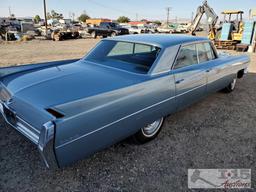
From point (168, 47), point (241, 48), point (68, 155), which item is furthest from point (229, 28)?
point (68, 155)

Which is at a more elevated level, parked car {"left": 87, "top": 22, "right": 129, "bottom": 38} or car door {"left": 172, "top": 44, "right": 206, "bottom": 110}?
parked car {"left": 87, "top": 22, "right": 129, "bottom": 38}

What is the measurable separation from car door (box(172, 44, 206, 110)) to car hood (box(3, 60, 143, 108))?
0.79 m

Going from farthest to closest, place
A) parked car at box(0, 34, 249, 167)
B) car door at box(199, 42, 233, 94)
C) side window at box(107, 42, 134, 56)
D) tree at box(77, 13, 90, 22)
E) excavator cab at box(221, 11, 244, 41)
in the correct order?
tree at box(77, 13, 90, 22)
excavator cab at box(221, 11, 244, 41)
car door at box(199, 42, 233, 94)
side window at box(107, 42, 134, 56)
parked car at box(0, 34, 249, 167)

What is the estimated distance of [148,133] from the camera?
2.90 m

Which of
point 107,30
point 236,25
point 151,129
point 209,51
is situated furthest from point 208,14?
point 151,129

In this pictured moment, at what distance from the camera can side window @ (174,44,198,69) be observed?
3017 mm

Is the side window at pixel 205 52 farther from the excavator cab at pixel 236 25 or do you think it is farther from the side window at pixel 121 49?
the excavator cab at pixel 236 25

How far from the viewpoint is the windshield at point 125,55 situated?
2830mm

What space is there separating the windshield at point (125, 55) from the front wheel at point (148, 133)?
821mm

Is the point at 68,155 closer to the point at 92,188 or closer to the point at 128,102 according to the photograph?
the point at 92,188

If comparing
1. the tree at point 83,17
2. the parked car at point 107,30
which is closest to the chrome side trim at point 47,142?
the parked car at point 107,30

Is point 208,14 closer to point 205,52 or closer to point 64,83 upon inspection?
point 205,52

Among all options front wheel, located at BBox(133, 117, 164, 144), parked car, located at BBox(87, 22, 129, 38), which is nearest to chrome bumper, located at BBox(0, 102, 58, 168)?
front wheel, located at BBox(133, 117, 164, 144)

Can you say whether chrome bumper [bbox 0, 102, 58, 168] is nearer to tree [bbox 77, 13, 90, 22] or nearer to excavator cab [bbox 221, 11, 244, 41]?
excavator cab [bbox 221, 11, 244, 41]
